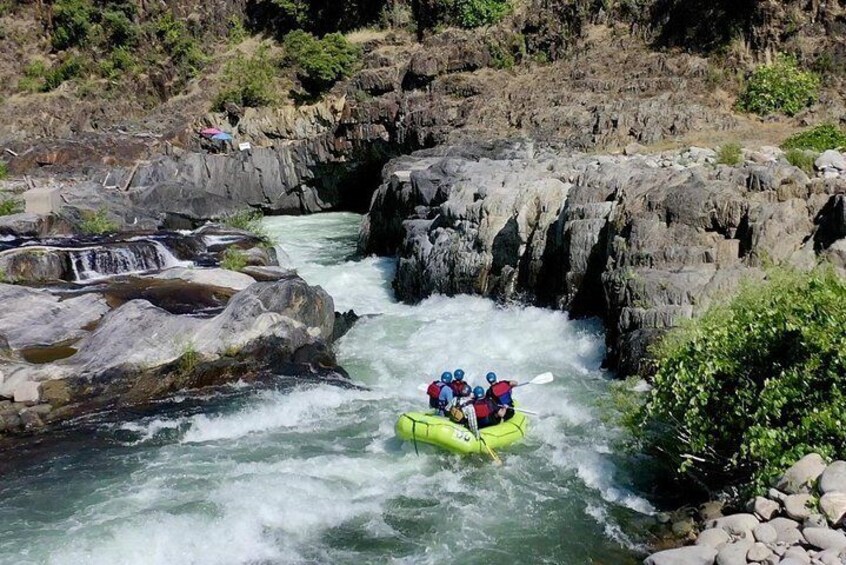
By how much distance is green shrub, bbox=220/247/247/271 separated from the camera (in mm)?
17359

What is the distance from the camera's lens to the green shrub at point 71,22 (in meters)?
45.0

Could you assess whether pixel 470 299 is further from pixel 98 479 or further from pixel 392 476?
pixel 98 479

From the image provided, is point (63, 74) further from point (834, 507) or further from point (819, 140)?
point (834, 507)

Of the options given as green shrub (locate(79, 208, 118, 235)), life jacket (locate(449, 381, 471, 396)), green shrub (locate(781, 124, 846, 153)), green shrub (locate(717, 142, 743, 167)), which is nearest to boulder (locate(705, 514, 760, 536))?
life jacket (locate(449, 381, 471, 396))

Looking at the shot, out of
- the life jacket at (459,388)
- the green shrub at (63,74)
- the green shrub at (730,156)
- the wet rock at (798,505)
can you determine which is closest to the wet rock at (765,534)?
the wet rock at (798,505)

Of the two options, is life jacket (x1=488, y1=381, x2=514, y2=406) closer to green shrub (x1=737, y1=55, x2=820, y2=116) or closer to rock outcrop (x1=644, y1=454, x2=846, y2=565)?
A: rock outcrop (x1=644, y1=454, x2=846, y2=565)

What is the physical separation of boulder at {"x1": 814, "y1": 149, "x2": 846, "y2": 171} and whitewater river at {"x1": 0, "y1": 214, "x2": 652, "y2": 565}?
19.3 ft

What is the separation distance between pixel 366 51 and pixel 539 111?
13.6 m

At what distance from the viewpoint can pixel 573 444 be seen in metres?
10.1

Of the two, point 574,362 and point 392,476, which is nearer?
point 392,476

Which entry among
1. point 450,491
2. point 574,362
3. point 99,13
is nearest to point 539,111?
point 574,362

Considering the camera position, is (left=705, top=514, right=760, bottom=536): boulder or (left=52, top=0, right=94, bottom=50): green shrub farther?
(left=52, top=0, right=94, bottom=50): green shrub

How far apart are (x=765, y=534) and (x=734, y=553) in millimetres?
365

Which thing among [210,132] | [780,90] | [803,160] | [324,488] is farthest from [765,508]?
[210,132]
